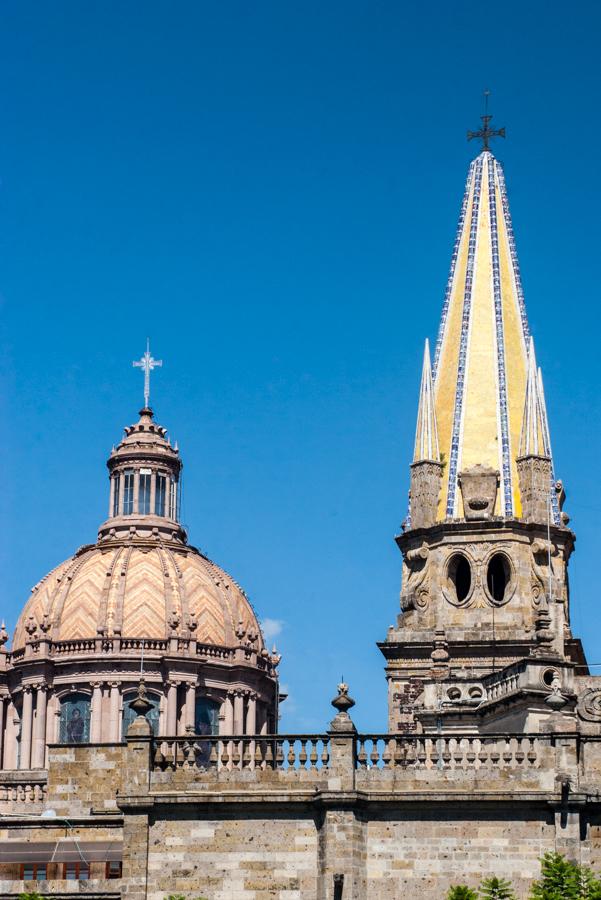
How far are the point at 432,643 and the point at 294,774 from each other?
89.4 ft

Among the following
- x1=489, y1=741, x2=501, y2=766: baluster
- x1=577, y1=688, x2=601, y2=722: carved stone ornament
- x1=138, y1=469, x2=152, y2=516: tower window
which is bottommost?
x1=489, y1=741, x2=501, y2=766: baluster

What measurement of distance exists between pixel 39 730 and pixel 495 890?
5853cm

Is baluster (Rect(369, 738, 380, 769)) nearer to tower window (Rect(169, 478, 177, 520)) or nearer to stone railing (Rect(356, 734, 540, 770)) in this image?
stone railing (Rect(356, 734, 540, 770))

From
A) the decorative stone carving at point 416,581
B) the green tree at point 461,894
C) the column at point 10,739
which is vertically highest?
the decorative stone carving at point 416,581

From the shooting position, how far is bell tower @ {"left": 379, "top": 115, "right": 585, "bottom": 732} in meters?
73.2

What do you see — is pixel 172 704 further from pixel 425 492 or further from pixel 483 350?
pixel 483 350

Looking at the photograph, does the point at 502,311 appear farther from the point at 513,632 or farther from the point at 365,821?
the point at 365,821

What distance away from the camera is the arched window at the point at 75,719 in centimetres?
9856

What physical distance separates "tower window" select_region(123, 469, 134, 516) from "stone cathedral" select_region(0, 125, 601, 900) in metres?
0.16

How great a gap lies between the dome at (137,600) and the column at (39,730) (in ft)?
8.93

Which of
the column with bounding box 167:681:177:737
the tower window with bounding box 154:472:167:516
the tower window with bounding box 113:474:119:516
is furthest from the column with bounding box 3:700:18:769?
the tower window with bounding box 154:472:167:516

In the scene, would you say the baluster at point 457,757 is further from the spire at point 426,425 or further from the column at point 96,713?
the column at point 96,713

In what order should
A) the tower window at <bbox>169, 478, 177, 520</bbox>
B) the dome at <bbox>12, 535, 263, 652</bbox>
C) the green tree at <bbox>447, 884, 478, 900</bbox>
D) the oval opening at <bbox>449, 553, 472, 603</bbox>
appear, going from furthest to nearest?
the tower window at <bbox>169, 478, 177, 520</bbox>, the dome at <bbox>12, 535, 263, 652</bbox>, the oval opening at <bbox>449, 553, 472, 603</bbox>, the green tree at <bbox>447, 884, 478, 900</bbox>

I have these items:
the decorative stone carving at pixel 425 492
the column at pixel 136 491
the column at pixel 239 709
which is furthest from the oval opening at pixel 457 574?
the column at pixel 136 491
